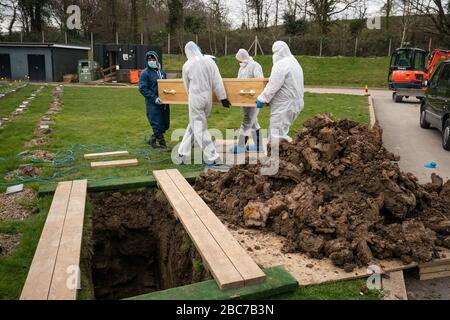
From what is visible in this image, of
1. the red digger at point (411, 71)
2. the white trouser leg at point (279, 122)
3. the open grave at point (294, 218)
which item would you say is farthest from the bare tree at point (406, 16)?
the open grave at point (294, 218)

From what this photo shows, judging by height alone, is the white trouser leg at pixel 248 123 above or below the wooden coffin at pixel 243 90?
below

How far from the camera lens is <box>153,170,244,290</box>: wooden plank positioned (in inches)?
124

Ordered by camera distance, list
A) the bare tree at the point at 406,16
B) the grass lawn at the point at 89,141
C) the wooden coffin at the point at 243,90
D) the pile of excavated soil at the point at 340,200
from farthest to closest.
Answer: the bare tree at the point at 406,16, the wooden coffin at the point at 243,90, the pile of excavated soil at the point at 340,200, the grass lawn at the point at 89,141

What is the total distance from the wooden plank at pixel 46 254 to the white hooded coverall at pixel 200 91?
244 cm

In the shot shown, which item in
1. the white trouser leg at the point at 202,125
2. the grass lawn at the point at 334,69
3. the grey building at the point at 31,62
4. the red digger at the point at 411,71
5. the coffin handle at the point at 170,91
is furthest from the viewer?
the grass lawn at the point at 334,69

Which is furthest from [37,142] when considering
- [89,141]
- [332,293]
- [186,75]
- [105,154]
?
[332,293]

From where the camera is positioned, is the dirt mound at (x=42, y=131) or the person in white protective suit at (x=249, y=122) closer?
the person in white protective suit at (x=249, y=122)

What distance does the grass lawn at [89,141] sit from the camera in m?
3.44

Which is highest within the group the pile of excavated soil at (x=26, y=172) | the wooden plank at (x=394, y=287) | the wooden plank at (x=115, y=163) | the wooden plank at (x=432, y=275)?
the wooden plank at (x=115, y=163)

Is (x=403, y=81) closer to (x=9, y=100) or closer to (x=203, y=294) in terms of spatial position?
(x=9, y=100)

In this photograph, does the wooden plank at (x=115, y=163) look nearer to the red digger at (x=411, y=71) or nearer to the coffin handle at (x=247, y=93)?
the coffin handle at (x=247, y=93)

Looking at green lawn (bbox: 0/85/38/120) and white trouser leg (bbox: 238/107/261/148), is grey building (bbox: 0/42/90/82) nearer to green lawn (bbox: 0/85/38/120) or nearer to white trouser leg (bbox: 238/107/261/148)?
green lawn (bbox: 0/85/38/120)

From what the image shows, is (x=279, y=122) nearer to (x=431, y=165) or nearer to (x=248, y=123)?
(x=248, y=123)

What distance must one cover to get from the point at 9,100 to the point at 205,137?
11.8 m
